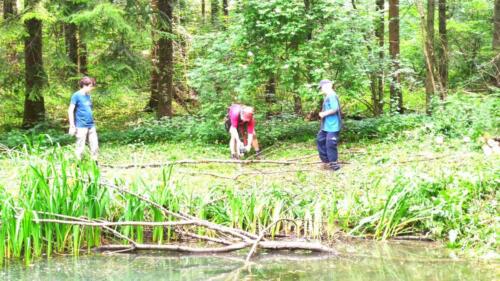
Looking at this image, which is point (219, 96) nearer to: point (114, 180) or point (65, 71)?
point (65, 71)

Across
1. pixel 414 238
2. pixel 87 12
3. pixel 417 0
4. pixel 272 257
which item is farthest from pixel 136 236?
pixel 417 0

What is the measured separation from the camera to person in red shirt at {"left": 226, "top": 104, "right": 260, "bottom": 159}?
35.7 feet

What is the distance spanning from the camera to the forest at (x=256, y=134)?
20.6 ft

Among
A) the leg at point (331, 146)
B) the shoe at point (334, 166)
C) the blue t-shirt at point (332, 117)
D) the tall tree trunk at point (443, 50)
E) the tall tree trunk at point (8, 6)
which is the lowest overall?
the shoe at point (334, 166)

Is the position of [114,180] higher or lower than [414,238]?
higher

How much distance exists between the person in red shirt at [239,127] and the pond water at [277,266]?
5047 millimetres

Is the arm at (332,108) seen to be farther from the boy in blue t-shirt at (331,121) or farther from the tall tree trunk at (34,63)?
the tall tree trunk at (34,63)

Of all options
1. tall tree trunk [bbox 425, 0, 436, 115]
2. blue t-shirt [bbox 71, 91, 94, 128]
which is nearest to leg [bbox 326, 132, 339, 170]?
blue t-shirt [bbox 71, 91, 94, 128]

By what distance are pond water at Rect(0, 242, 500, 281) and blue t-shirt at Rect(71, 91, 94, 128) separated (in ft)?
12.8

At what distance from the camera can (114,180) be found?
6.68m

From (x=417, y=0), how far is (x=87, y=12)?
27.6 feet

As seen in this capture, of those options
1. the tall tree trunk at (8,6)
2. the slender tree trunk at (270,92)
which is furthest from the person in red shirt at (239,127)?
the tall tree trunk at (8,6)

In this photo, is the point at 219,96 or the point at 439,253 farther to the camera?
the point at 219,96

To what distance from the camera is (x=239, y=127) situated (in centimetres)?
1127
